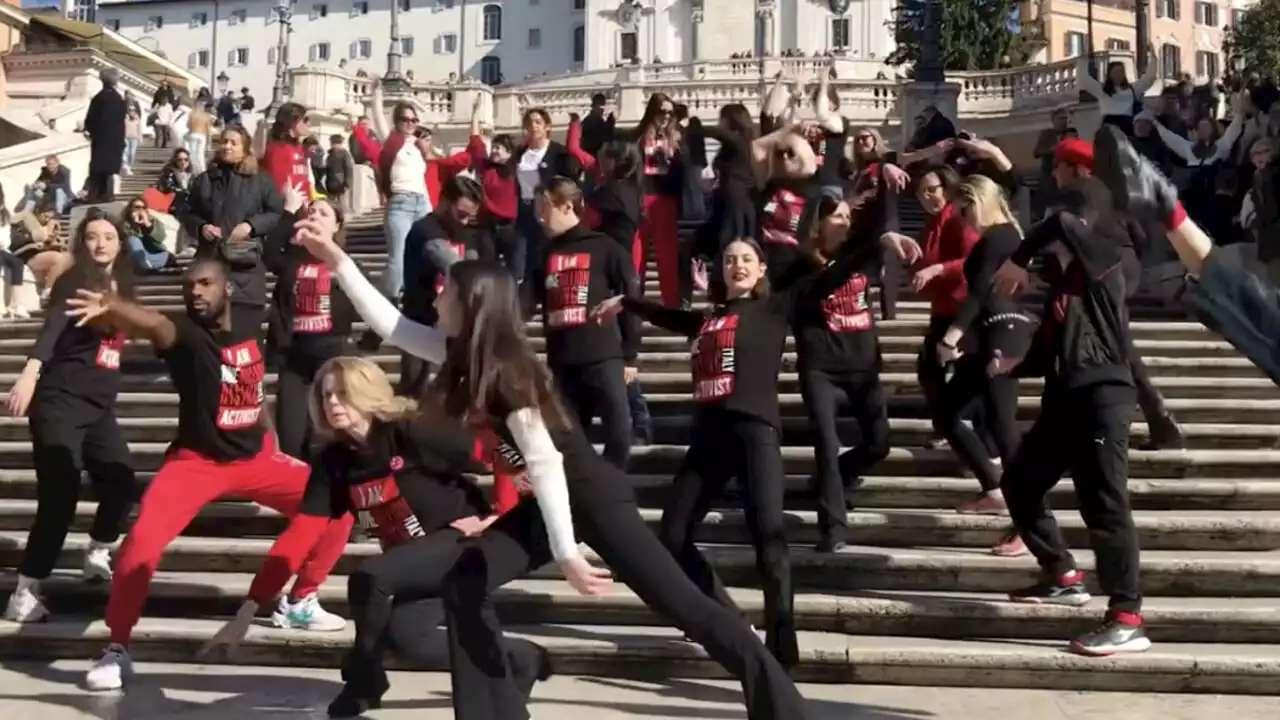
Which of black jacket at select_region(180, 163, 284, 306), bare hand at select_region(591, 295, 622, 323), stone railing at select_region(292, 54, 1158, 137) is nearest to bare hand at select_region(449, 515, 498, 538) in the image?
bare hand at select_region(591, 295, 622, 323)

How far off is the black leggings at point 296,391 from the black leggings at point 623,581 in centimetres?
308

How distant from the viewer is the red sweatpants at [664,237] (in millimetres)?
10320

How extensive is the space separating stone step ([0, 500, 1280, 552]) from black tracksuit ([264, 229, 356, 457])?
0.56 meters

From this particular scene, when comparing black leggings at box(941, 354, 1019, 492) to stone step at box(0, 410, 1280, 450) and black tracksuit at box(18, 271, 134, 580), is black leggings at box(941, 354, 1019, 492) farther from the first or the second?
black tracksuit at box(18, 271, 134, 580)

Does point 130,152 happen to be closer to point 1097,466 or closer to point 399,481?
point 399,481

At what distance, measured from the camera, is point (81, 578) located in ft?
23.2

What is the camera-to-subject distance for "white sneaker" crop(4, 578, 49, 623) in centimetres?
659

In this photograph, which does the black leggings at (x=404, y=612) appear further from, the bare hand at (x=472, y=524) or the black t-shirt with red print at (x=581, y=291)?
the black t-shirt with red print at (x=581, y=291)

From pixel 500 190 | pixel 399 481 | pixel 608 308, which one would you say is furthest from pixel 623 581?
pixel 500 190

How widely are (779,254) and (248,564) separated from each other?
3.86 metres

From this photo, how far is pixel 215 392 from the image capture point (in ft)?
20.1

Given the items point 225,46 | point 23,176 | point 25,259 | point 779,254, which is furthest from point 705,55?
point 779,254

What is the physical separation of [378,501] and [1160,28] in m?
82.4

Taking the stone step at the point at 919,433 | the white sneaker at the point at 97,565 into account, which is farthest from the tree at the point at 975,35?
the white sneaker at the point at 97,565
